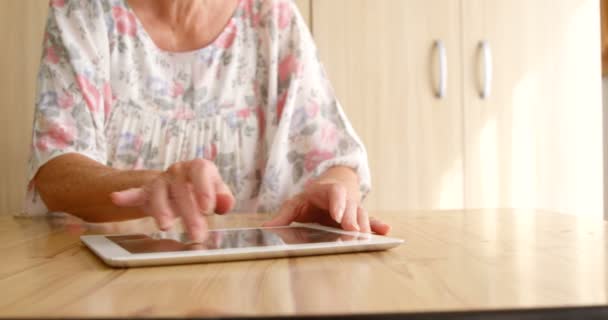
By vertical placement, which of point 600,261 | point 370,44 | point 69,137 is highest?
point 370,44

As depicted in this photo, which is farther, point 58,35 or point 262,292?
point 58,35

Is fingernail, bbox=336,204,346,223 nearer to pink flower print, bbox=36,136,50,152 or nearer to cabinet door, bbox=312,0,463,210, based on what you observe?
pink flower print, bbox=36,136,50,152

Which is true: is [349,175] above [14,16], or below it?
below

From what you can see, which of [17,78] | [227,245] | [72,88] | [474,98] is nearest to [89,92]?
[72,88]

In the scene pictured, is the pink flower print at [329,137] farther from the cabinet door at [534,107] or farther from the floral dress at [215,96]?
the cabinet door at [534,107]

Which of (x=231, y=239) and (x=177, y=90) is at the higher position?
(x=177, y=90)

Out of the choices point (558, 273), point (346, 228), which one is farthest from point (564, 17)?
point (558, 273)

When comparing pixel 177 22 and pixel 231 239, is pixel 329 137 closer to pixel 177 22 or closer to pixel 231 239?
pixel 177 22

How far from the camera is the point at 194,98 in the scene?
1.34 metres

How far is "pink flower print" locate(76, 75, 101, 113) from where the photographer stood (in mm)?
1171

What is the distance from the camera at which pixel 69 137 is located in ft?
3.57

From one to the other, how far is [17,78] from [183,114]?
3.71 feet

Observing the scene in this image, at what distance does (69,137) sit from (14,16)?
1.32 metres

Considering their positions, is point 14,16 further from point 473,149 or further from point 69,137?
point 473,149
